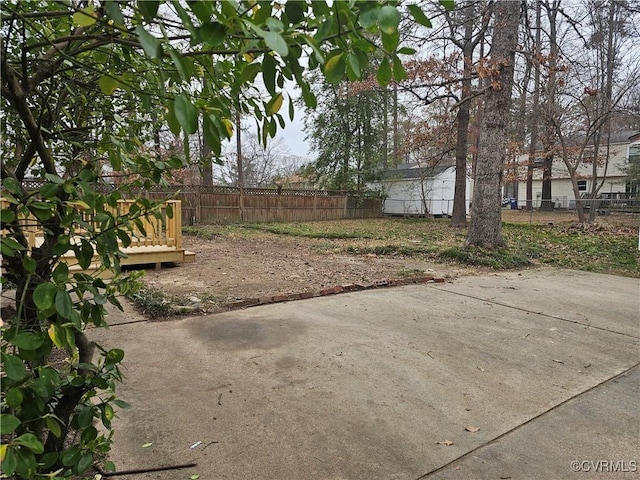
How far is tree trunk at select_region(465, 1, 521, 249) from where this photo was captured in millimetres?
7051

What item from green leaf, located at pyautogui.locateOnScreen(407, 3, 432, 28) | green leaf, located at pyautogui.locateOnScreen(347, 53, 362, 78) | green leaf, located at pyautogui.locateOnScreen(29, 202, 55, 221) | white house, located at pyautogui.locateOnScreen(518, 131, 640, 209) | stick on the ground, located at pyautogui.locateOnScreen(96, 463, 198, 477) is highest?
white house, located at pyautogui.locateOnScreen(518, 131, 640, 209)

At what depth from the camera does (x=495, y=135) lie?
720cm

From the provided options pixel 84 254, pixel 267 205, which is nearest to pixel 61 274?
pixel 84 254

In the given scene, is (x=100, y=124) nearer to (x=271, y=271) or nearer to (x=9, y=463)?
(x=9, y=463)

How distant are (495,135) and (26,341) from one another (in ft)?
25.2

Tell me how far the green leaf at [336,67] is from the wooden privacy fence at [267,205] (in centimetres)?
1409

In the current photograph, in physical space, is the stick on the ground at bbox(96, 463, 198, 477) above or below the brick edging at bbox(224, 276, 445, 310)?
below

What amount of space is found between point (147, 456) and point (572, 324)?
3472 millimetres

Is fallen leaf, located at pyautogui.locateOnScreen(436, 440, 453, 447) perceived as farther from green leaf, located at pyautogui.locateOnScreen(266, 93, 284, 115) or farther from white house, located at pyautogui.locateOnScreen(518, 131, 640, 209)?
white house, located at pyautogui.locateOnScreen(518, 131, 640, 209)

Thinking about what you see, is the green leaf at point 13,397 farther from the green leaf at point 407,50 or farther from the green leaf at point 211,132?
the green leaf at point 407,50

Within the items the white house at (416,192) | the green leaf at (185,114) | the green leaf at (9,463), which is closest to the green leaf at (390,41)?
the green leaf at (185,114)

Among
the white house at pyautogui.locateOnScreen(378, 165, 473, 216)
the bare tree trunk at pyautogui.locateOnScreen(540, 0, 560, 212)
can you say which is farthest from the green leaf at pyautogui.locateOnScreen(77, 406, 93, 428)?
the white house at pyautogui.locateOnScreen(378, 165, 473, 216)

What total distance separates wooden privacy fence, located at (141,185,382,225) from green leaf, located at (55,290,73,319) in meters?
13.9

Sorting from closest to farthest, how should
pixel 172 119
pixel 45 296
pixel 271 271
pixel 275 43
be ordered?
pixel 275 43
pixel 172 119
pixel 45 296
pixel 271 271
